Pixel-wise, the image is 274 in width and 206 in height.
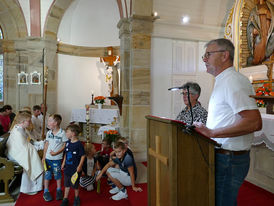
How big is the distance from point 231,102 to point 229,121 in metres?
0.16

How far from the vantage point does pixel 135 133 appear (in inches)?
209

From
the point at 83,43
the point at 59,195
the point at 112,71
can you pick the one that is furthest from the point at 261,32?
the point at 83,43

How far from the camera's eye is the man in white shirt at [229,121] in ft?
4.80

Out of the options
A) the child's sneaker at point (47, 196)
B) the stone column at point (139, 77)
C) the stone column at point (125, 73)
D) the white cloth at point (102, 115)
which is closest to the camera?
the child's sneaker at point (47, 196)

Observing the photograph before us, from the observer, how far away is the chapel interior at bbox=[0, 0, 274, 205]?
5160 millimetres

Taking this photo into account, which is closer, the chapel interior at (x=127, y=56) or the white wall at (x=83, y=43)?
the chapel interior at (x=127, y=56)

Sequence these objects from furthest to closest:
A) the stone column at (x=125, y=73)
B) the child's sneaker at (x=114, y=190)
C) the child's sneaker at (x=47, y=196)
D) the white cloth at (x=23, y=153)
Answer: the stone column at (x=125, y=73) < the child's sneaker at (x=114, y=190) < the white cloth at (x=23, y=153) < the child's sneaker at (x=47, y=196)

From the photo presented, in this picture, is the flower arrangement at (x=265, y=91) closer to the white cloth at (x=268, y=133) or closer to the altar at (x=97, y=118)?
the white cloth at (x=268, y=133)

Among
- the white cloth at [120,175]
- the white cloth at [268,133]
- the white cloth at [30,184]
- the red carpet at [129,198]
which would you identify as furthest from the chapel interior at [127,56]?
the white cloth at [30,184]

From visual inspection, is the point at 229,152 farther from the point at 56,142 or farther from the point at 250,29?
the point at 250,29

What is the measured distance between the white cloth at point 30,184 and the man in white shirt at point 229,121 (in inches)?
122

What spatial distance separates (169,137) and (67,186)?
A: 7.10ft

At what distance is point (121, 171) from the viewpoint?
370 cm

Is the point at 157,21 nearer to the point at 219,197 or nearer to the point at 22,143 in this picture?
the point at 22,143
